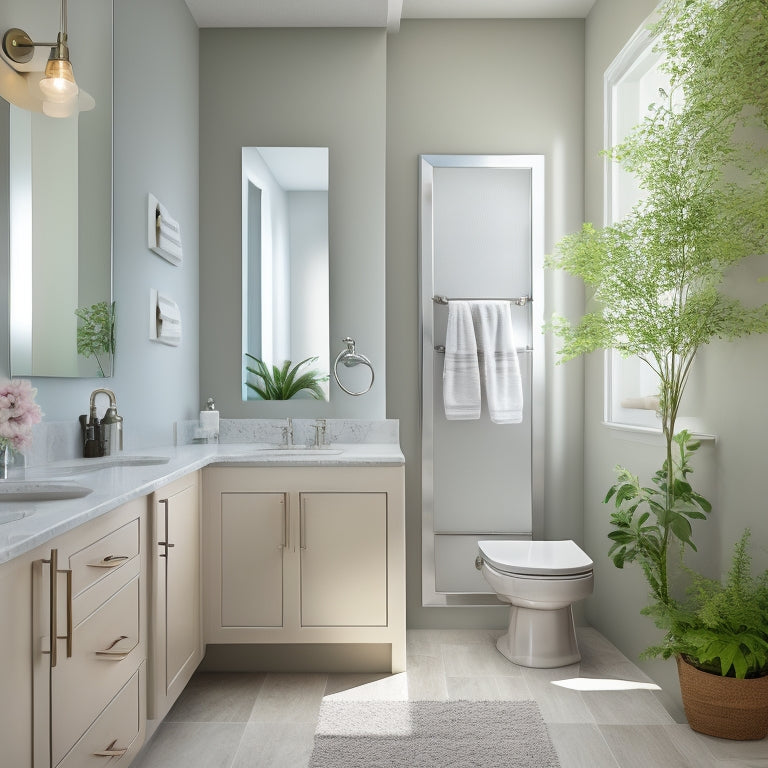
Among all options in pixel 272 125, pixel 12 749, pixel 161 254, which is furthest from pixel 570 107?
pixel 12 749

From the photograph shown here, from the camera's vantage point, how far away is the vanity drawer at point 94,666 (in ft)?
4.24

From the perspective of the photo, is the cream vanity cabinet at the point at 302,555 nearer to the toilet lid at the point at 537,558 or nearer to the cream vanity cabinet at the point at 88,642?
the toilet lid at the point at 537,558

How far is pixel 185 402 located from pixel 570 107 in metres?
2.26

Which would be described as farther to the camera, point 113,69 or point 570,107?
point 570,107

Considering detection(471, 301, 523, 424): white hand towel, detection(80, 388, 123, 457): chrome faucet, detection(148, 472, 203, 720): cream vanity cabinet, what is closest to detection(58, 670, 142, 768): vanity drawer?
detection(148, 472, 203, 720): cream vanity cabinet

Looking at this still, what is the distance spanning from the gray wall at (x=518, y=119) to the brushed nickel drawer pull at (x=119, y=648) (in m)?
1.99

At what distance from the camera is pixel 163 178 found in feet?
8.98

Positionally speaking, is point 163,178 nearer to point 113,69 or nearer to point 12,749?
point 113,69

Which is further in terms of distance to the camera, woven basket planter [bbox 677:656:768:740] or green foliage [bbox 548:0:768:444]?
woven basket planter [bbox 677:656:768:740]

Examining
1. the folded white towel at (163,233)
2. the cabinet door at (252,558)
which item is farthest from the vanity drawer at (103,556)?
the folded white towel at (163,233)

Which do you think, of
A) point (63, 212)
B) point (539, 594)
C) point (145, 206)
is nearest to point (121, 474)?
point (63, 212)

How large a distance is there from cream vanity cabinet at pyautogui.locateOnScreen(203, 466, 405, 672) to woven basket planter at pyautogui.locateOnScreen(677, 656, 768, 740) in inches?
39.5

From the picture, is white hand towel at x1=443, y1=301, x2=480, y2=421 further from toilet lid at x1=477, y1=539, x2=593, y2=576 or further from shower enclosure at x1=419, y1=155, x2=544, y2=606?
toilet lid at x1=477, y1=539, x2=593, y2=576

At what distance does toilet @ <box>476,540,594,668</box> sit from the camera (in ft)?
8.52
